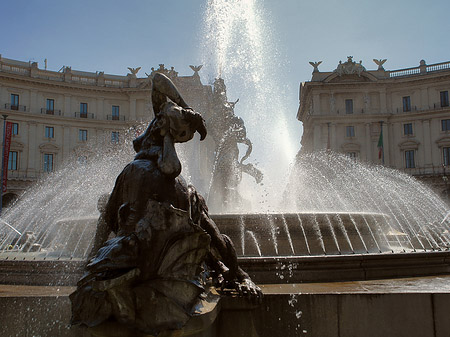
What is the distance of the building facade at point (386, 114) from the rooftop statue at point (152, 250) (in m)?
45.3

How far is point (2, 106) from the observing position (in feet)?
144

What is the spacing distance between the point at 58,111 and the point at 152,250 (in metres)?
49.2

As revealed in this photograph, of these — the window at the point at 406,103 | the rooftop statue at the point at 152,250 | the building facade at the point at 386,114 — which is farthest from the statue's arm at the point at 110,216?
the window at the point at 406,103

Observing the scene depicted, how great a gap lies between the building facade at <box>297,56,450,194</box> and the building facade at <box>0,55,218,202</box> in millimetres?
20311

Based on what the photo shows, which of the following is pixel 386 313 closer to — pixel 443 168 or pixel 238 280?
pixel 238 280

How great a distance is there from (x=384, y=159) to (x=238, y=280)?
46.4 metres

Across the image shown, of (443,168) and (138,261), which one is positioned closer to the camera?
(138,261)

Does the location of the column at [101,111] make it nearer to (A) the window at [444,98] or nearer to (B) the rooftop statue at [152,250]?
(A) the window at [444,98]

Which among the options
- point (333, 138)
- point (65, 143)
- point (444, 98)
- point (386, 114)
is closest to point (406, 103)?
point (386, 114)

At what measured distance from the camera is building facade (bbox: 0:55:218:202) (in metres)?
44.1

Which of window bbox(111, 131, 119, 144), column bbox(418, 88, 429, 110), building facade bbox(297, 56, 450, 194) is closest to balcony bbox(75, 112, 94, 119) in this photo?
window bbox(111, 131, 119, 144)

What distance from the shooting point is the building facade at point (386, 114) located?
4441 cm

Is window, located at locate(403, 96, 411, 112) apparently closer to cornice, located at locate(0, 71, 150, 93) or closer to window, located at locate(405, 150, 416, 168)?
window, located at locate(405, 150, 416, 168)

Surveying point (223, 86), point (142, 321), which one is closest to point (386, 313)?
point (142, 321)
